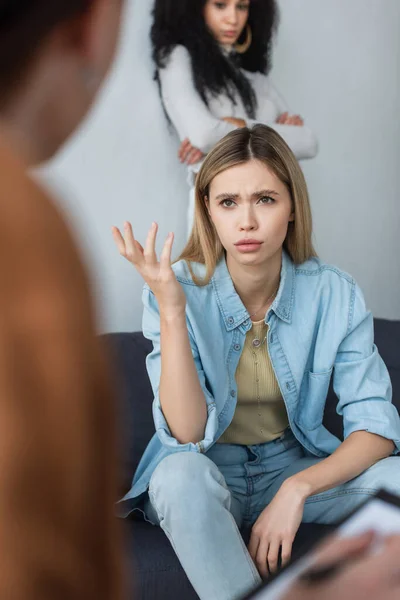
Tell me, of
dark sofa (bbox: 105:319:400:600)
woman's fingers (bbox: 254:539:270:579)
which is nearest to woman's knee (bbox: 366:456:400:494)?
dark sofa (bbox: 105:319:400:600)

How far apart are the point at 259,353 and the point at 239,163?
0.38 meters

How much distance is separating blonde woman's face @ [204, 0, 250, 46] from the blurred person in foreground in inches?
79.6

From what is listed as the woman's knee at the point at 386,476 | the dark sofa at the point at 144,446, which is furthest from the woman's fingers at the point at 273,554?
the woman's knee at the point at 386,476

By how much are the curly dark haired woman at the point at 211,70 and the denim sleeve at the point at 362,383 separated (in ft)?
3.12

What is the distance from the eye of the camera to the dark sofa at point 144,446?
1.13 m

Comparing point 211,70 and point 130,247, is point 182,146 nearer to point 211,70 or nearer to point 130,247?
point 211,70

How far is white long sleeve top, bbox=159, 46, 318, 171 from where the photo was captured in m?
2.04

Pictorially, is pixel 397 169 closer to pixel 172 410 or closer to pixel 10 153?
pixel 172 410

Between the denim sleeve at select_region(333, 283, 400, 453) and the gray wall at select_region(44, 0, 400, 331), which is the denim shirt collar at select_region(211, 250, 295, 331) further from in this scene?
the gray wall at select_region(44, 0, 400, 331)

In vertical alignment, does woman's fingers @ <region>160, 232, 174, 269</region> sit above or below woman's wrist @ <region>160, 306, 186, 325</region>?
above

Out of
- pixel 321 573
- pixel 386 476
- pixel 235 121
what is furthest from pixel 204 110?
pixel 321 573

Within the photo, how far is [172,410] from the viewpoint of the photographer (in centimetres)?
116

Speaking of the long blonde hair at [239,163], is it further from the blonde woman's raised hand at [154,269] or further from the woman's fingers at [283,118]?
the woman's fingers at [283,118]

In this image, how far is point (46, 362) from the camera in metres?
0.25
